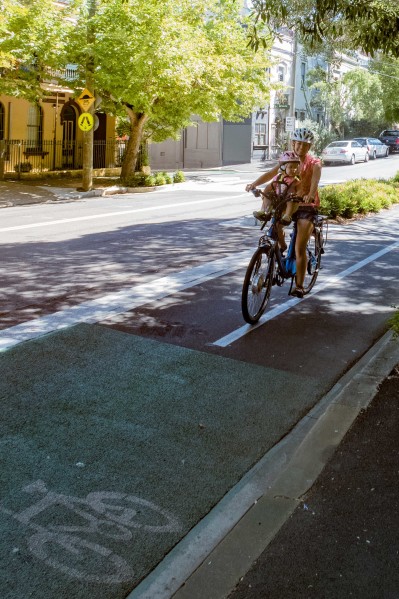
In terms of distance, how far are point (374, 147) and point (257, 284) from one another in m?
43.8

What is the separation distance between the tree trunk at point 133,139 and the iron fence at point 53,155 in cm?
395

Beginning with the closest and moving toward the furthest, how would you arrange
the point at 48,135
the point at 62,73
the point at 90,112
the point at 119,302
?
the point at 119,302 < the point at 90,112 < the point at 62,73 < the point at 48,135

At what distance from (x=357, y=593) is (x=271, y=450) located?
5.54 ft

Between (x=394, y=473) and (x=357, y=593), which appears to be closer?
(x=357, y=593)

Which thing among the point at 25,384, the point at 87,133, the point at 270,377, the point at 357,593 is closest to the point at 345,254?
the point at 270,377

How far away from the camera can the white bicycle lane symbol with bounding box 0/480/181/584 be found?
3.55m

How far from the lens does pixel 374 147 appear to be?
4931 cm

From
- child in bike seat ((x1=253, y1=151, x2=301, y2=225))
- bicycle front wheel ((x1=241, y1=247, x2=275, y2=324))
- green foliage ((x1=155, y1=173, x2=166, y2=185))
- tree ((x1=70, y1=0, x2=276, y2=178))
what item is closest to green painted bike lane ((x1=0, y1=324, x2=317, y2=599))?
bicycle front wheel ((x1=241, y1=247, x2=275, y2=324))

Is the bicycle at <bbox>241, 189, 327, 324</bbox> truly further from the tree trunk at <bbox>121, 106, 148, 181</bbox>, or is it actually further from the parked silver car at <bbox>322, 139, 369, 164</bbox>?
the parked silver car at <bbox>322, 139, 369, 164</bbox>

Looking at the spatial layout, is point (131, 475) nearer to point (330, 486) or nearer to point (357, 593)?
point (330, 486)

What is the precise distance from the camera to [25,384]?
19.6 feet

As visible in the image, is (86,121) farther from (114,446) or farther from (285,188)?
(114,446)

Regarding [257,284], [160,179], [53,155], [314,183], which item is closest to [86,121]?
[160,179]

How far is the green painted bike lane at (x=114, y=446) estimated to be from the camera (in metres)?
3.63
